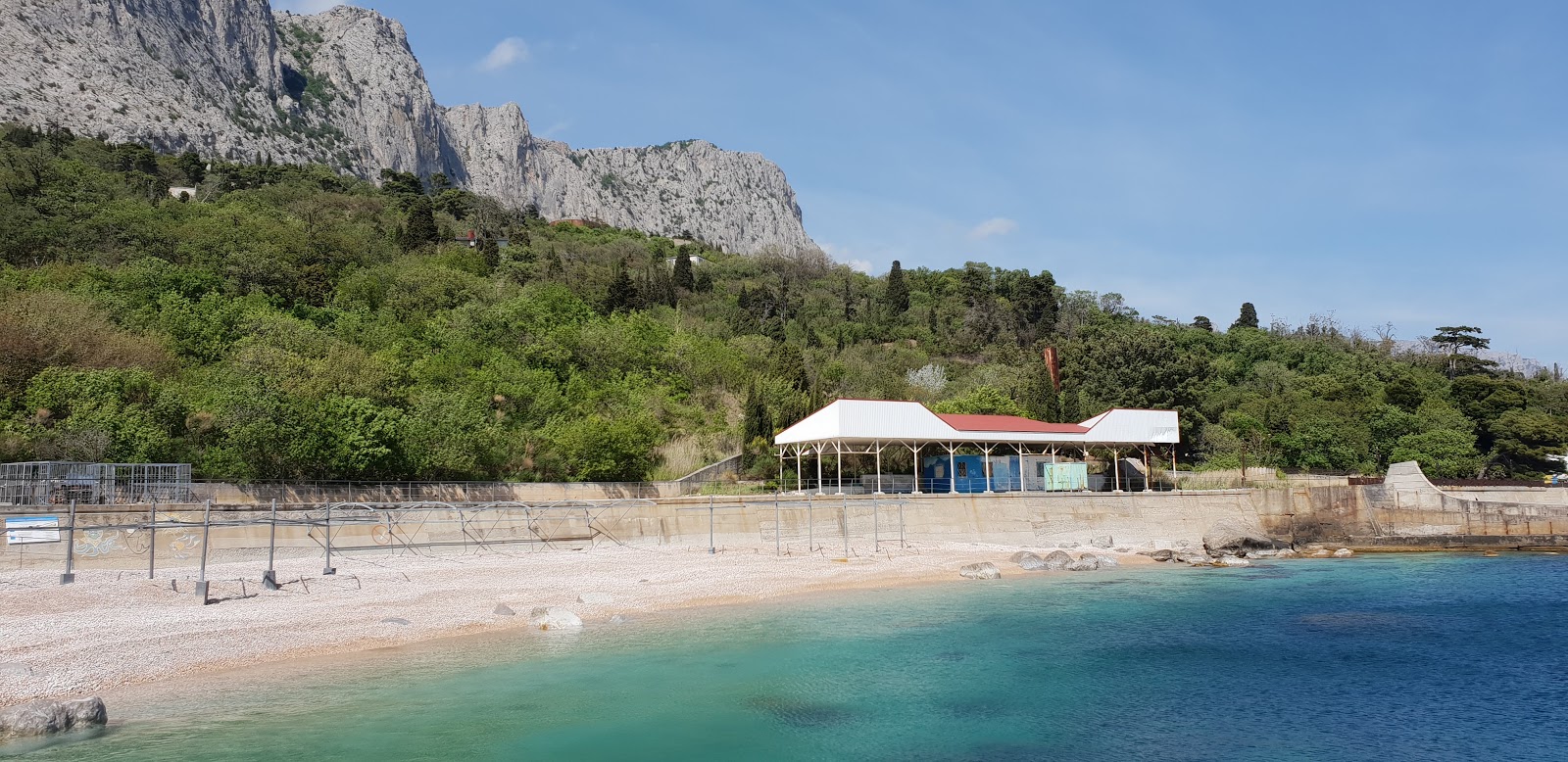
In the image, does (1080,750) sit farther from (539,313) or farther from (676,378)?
(539,313)

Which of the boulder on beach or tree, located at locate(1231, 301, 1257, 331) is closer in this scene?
the boulder on beach

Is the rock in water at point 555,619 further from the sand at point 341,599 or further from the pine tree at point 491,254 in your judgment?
the pine tree at point 491,254

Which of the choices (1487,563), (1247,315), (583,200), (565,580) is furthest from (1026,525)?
(583,200)

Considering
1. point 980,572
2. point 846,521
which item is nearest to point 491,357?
Answer: point 846,521

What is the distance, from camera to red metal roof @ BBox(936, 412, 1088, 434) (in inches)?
1663

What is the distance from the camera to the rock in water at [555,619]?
2095 cm

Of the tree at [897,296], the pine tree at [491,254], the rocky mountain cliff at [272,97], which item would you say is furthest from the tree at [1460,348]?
the rocky mountain cliff at [272,97]

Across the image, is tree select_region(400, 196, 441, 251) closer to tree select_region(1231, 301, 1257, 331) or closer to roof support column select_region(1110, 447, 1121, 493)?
roof support column select_region(1110, 447, 1121, 493)

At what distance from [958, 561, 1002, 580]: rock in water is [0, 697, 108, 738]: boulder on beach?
78.4 feet

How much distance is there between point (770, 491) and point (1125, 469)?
69.9ft

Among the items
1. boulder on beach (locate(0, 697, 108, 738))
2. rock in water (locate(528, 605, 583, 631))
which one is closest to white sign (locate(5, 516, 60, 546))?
boulder on beach (locate(0, 697, 108, 738))

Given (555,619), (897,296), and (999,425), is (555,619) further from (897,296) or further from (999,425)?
(897,296)

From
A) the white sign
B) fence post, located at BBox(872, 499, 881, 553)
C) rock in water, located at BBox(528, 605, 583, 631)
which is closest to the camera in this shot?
the white sign

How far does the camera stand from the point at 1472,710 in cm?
1563
